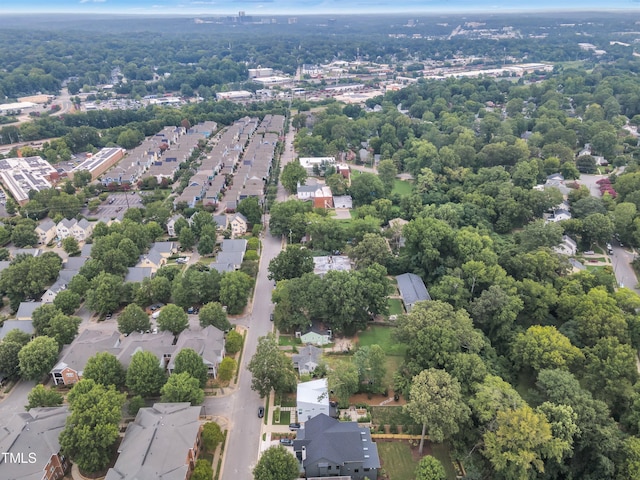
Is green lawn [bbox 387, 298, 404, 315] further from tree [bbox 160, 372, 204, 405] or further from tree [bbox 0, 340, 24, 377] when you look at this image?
tree [bbox 0, 340, 24, 377]

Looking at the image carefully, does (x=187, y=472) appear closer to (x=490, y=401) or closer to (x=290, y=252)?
(x=490, y=401)

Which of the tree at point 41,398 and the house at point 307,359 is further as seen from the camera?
the house at point 307,359

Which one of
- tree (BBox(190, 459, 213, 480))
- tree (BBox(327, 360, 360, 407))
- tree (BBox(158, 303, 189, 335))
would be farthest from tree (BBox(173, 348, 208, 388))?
tree (BBox(327, 360, 360, 407))

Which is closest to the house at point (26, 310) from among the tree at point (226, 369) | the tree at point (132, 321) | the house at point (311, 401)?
the tree at point (132, 321)

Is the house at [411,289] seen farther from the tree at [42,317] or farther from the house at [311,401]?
the tree at [42,317]

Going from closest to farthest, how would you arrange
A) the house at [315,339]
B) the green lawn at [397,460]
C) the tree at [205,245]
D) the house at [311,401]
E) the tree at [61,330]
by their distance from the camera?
the green lawn at [397,460] < the house at [311,401] < the tree at [61,330] < the house at [315,339] < the tree at [205,245]

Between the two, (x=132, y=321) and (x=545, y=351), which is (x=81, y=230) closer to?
(x=132, y=321)
